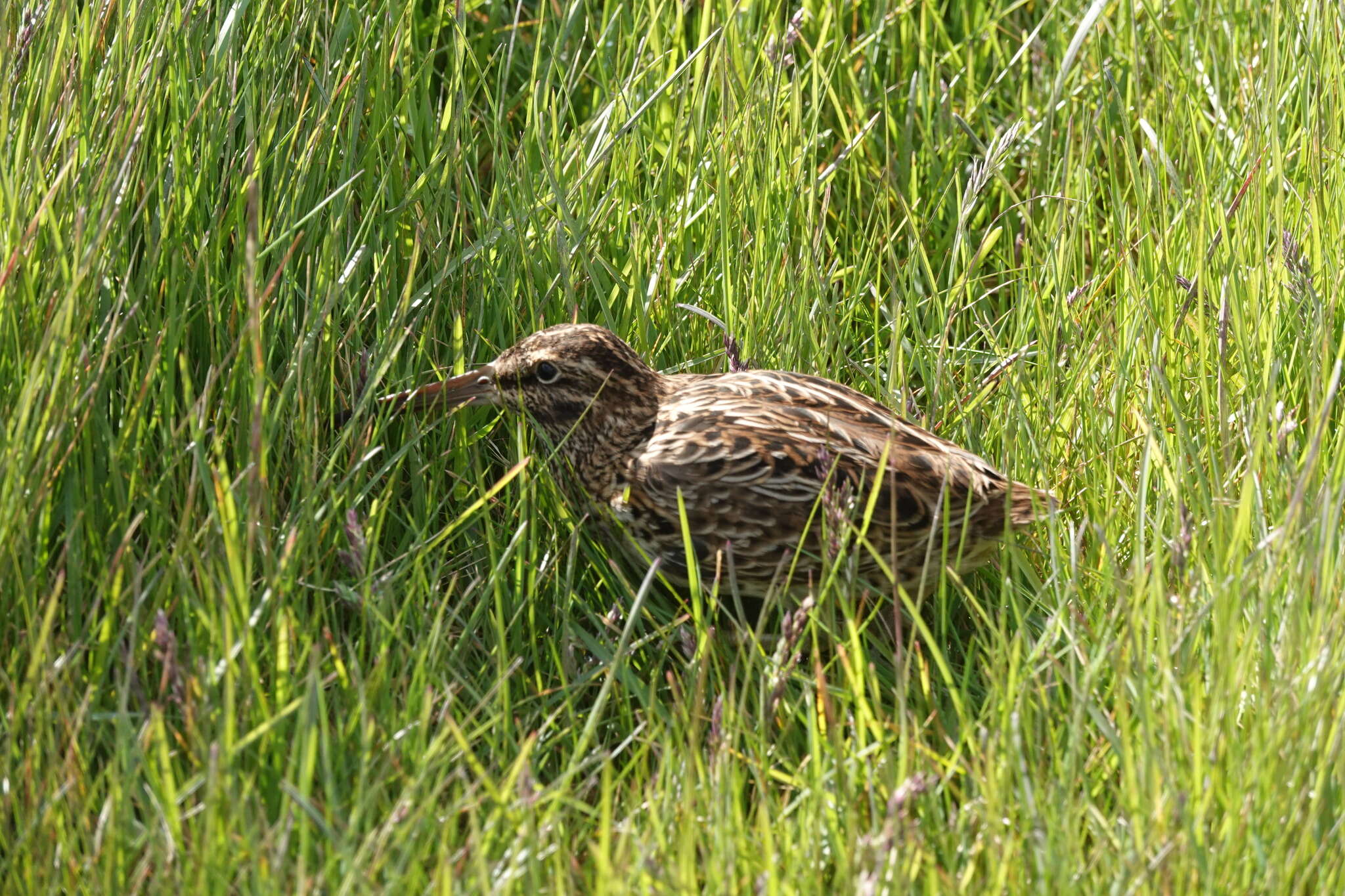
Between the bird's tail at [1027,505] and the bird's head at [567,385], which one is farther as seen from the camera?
the bird's head at [567,385]

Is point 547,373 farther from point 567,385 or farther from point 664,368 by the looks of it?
point 664,368

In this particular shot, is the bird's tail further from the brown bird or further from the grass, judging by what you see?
the grass

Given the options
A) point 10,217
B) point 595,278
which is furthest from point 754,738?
point 10,217

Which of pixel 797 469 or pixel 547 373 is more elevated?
pixel 547 373

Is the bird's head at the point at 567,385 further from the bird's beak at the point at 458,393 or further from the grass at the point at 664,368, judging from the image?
the grass at the point at 664,368

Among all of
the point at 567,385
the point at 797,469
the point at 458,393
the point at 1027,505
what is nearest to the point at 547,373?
the point at 567,385

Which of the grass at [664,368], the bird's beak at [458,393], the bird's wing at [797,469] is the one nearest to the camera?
the grass at [664,368]

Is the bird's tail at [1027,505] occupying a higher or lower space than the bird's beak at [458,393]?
lower

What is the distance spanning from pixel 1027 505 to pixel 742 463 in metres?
0.65

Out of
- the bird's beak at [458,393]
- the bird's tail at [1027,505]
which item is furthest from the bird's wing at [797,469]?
the bird's beak at [458,393]

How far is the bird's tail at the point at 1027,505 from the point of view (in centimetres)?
347

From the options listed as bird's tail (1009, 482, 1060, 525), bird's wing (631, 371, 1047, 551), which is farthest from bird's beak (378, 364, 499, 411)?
bird's tail (1009, 482, 1060, 525)

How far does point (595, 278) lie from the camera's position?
12.8 feet

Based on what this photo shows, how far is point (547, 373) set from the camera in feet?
11.9
